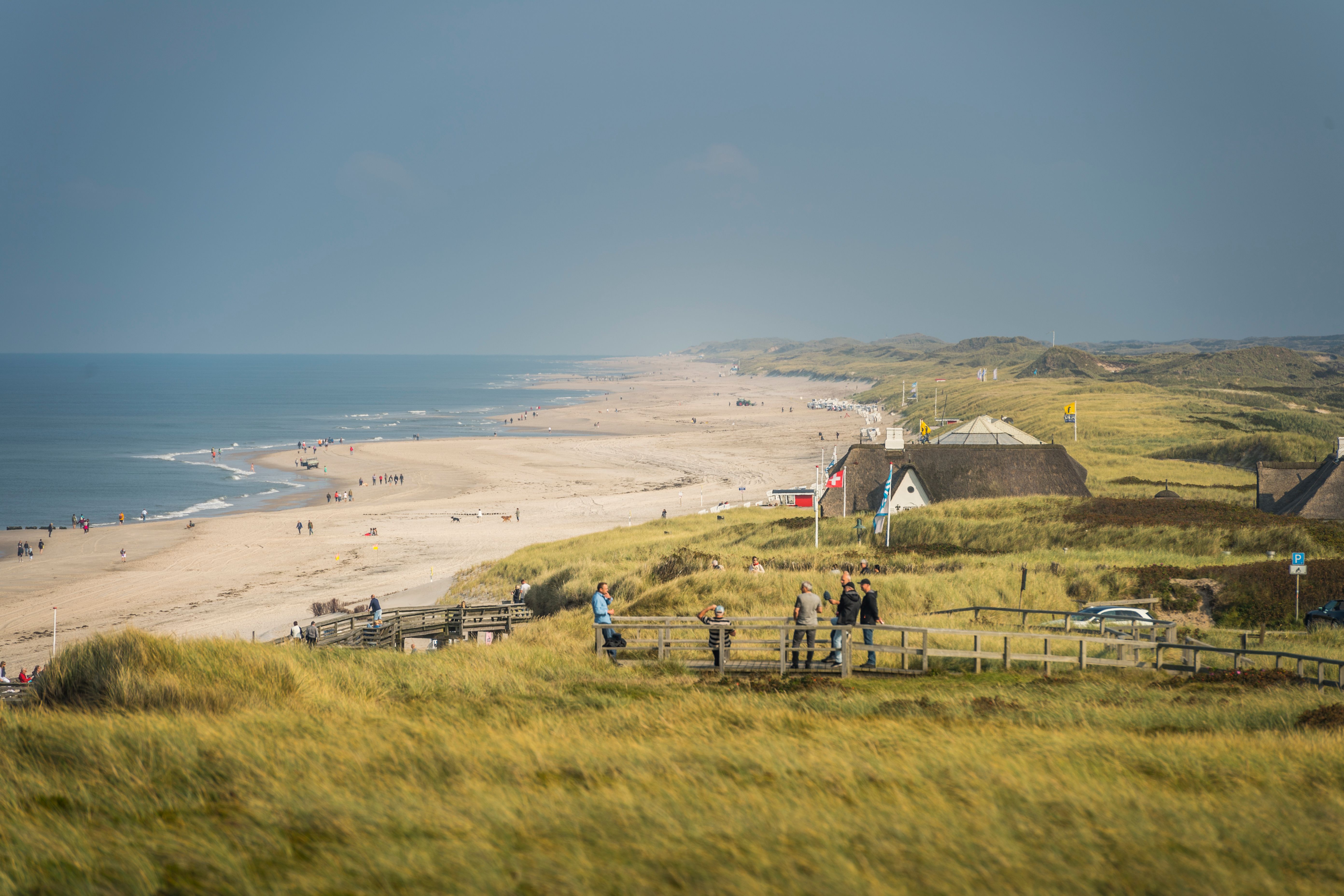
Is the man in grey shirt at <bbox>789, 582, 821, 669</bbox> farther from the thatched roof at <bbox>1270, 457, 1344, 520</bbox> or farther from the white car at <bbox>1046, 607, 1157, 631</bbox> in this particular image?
the thatched roof at <bbox>1270, 457, 1344, 520</bbox>

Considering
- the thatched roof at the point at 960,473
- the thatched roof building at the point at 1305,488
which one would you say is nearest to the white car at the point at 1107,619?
the thatched roof building at the point at 1305,488

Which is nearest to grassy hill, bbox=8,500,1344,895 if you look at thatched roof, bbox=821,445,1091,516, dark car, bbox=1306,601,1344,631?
dark car, bbox=1306,601,1344,631

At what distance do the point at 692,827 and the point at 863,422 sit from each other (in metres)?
120

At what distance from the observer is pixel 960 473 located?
45938 millimetres

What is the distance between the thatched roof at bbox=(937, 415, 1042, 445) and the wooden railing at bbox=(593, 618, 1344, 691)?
3315cm

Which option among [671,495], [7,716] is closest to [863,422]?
[671,495]

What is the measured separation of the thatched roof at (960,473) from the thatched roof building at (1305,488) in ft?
25.7

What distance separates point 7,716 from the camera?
31.1 ft

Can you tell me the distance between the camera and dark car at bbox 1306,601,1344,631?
20.9m

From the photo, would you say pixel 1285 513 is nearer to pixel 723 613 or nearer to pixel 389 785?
pixel 723 613

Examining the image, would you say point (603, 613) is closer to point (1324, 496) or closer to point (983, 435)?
point (1324, 496)

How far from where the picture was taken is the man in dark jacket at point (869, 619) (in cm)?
1598

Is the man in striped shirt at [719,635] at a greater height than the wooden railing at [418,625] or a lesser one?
greater

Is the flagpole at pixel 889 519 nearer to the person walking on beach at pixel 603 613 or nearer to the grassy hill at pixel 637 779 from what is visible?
the person walking on beach at pixel 603 613
